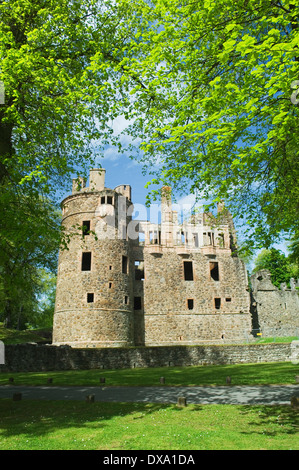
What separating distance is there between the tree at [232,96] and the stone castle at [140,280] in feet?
49.4

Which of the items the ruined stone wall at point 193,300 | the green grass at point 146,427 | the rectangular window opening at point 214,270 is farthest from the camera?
the rectangular window opening at point 214,270

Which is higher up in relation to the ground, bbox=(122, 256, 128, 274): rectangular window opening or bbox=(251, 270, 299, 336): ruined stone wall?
bbox=(122, 256, 128, 274): rectangular window opening

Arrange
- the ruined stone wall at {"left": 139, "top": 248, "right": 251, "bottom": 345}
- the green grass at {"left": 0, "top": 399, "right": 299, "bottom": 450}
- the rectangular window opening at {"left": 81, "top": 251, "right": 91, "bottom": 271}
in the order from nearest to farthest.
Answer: the green grass at {"left": 0, "top": 399, "right": 299, "bottom": 450}
the rectangular window opening at {"left": 81, "top": 251, "right": 91, "bottom": 271}
the ruined stone wall at {"left": 139, "top": 248, "right": 251, "bottom": 345}

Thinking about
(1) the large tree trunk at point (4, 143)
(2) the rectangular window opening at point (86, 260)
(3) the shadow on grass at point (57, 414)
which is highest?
(2) the rectangular window opening at point (86, 260)

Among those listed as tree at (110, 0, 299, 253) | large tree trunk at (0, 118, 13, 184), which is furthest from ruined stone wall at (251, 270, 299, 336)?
large tree trunk at (0, 118, 13, 184)

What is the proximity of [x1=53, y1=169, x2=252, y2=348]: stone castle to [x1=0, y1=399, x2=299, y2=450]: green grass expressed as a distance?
17292 millimetres

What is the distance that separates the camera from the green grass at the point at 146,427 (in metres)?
5.14

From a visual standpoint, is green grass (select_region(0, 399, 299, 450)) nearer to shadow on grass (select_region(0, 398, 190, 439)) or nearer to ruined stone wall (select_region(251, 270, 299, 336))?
shadow on grass (select_region(0, 398, 190, 439))

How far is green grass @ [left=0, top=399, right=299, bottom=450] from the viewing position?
5137 millimetres

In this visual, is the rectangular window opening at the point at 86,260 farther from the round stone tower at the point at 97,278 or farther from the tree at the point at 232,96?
the tree at the point at 232,96

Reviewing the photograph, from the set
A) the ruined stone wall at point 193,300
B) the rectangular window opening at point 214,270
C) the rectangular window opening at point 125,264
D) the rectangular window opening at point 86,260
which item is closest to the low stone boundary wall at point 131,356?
the rectangular window opening at point 125,264

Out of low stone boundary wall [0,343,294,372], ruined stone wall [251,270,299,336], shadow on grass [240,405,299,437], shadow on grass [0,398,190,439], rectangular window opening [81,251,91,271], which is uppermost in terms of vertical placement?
rectangular window opening [81,251,91,271]

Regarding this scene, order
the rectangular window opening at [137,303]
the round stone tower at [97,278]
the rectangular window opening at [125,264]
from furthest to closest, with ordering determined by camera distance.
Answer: the rectangular window opening at [137,303] → the rectangular window opening at [125,264] → the round stone tower at [97,278]
